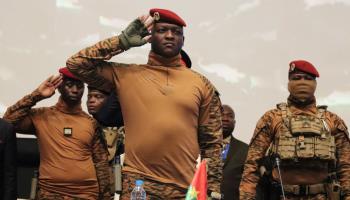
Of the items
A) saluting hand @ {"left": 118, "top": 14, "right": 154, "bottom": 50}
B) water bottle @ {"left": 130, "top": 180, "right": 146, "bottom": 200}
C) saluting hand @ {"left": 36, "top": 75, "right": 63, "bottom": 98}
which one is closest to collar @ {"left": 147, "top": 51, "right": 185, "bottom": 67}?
saluting hand @ {"left": 118, "top": 14, "right": 154, "bottom": 50}

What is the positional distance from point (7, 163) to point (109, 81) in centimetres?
116

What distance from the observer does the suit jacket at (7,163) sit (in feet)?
13.3

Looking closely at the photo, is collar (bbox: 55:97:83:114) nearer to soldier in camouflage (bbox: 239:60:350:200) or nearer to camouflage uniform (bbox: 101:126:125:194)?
camouflage uniform (bbox: 101:126:125:194)

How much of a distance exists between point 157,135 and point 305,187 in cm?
183

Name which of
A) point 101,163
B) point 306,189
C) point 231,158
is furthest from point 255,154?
point 231,158

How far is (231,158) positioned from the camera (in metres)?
6.33

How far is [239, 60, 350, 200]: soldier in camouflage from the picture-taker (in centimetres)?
468

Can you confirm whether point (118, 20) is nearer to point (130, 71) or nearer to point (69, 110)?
point (69, 110)

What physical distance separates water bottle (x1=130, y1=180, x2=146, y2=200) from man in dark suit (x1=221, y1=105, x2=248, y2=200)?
120 inches

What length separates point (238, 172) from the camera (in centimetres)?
621

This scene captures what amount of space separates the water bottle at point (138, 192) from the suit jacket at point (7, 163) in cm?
126

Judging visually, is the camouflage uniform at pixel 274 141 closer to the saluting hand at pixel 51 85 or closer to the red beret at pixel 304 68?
the red beret at pixel 304 68

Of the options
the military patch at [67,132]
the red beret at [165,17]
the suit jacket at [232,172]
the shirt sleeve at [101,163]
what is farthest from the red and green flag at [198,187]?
the suit jacket at [232,172]

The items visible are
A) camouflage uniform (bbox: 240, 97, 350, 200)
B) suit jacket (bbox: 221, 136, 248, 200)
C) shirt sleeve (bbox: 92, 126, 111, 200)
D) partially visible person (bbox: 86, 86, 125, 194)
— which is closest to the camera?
camouflage uniform (bbox: 240, 97, 350, 200)
